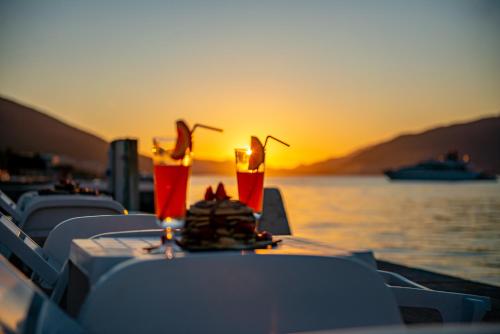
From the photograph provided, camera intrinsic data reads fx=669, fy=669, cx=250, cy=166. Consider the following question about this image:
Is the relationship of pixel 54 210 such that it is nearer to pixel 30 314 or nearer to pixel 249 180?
pixel 249 180

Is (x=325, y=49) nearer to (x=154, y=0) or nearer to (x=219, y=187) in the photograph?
(x=154, y=0)

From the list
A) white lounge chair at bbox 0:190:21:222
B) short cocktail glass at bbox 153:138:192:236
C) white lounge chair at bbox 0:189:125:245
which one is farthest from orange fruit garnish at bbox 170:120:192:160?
white lounge chair at bbox 0:190:21:222

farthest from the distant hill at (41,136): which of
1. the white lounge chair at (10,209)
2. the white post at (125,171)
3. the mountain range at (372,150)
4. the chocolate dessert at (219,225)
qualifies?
the chocolate dessert at (219,225)

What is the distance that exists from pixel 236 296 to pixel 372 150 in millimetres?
137914

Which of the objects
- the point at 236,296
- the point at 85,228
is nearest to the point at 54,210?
the point at 85,228

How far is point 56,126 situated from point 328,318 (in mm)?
73196

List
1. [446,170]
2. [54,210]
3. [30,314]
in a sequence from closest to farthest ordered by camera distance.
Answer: [30,314] < [54,210] < [446,170]

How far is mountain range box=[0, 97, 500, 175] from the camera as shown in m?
68.0

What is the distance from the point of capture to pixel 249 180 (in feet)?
7.11

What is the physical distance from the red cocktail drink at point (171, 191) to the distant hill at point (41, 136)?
65607 mm

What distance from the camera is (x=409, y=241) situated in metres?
18.3

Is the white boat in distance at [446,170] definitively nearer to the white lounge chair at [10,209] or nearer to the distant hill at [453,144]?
the distant hill at [453,144]

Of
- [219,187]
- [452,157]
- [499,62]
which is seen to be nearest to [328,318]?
[219,187]

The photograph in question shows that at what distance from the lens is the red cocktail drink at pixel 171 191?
188cm
